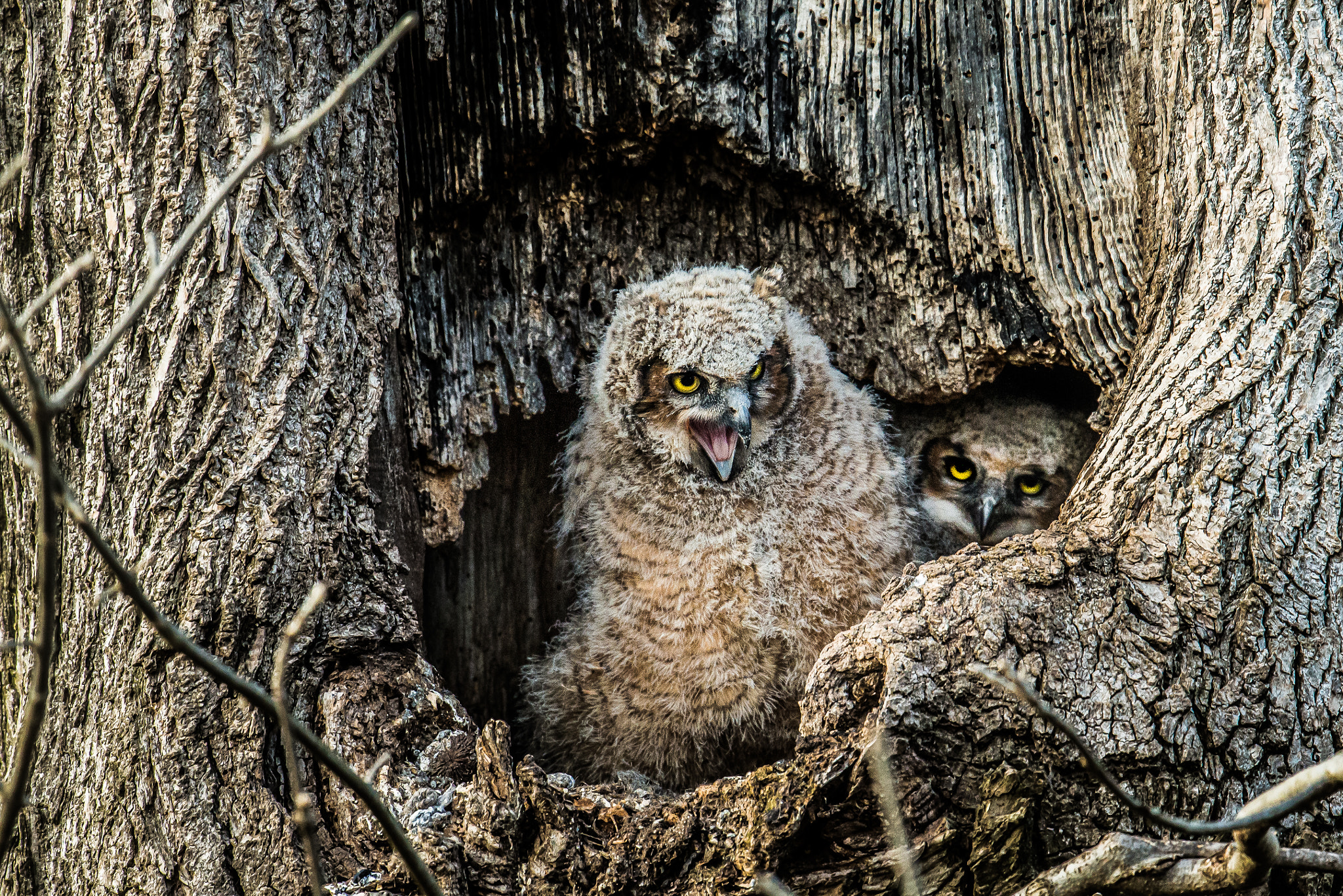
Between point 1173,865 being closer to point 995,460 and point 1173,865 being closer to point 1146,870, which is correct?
point 1146,870

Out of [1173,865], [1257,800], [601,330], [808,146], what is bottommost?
[1173,865]

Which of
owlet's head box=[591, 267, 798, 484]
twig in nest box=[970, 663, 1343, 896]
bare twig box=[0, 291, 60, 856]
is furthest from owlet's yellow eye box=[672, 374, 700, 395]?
bare twig box=[0, 291, 60, 856]

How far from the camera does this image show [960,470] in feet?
12.1

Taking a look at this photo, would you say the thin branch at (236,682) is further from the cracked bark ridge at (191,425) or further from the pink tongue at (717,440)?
the pink tongue at (717,440)

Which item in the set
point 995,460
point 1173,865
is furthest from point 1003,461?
point 1173,865

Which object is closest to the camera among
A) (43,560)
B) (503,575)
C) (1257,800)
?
(43,560)

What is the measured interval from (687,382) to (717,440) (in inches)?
7.3

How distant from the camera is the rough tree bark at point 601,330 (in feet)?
6.85

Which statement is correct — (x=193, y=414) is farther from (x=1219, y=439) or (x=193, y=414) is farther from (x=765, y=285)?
(x=1219, y=439)

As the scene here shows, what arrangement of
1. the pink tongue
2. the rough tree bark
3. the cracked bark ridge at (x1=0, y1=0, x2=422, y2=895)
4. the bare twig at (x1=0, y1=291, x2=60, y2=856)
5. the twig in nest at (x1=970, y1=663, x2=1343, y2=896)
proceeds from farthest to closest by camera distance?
1. the pink tongue
2. the cracked bark ridge at (x1=0, y1=0, x2=422, y2=895)
3. the rough tree bark
4. the twig in nest at (x1=970, y1=663, x2=1343, y2=896)
5. the bare twig at (x1=0, y1=291, x2=60, y2=856)

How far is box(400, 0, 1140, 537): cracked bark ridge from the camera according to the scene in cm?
293

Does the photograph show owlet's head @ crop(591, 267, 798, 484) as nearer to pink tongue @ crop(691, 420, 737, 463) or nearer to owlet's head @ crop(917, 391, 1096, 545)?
pink tongue @ crop(691, 420, 737, 463)

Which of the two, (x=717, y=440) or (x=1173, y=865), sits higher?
(x=717, y=440)

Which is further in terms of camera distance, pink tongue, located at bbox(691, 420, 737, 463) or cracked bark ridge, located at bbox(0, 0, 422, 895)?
pink tongue, located at bbox(691, 420, 737, 463)
